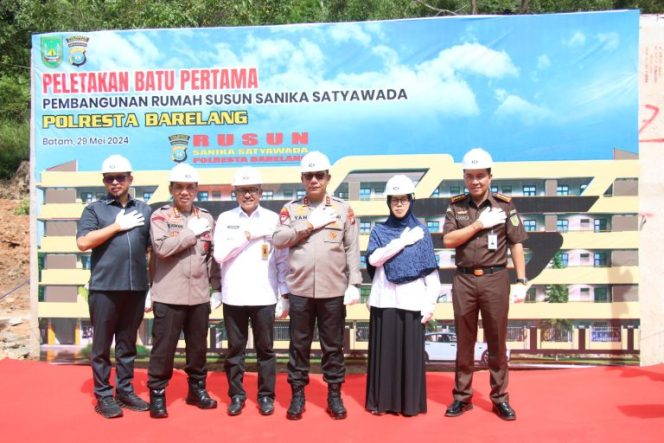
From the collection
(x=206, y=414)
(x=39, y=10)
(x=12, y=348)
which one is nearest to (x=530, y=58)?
(x=206, y=414)

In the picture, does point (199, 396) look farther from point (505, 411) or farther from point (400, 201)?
point (505, 411)

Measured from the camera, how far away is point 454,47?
485 cm

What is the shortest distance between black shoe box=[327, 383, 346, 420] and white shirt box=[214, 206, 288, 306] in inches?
23.1

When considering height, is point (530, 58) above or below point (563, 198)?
above

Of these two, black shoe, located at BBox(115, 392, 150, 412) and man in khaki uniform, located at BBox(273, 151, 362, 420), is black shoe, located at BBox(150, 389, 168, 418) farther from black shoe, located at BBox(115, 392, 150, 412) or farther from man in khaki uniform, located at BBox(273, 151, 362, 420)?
man in khaki uniform, located at BBox(273, 151, 362, 420)

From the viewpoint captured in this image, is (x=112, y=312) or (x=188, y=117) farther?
(x=188, y=117)

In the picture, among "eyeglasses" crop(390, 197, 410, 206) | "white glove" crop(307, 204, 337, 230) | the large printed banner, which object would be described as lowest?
"white glove" crop(307, 204, 337, 230)

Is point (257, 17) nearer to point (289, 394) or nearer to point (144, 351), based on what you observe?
point (144, 351)

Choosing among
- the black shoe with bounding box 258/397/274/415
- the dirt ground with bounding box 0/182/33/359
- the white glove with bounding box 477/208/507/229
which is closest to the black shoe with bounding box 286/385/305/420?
the black shoe with bounding box 258/397/274/415

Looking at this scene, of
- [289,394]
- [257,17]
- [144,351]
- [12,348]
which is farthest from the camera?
[257,17]

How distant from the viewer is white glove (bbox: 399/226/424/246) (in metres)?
3.78

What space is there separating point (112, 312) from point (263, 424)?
1060 mm

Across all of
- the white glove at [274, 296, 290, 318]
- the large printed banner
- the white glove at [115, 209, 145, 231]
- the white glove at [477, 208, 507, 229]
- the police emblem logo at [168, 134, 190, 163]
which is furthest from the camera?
the police emblem logo at [168, 134, 190, 163]

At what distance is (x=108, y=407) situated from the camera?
388 centimetres
